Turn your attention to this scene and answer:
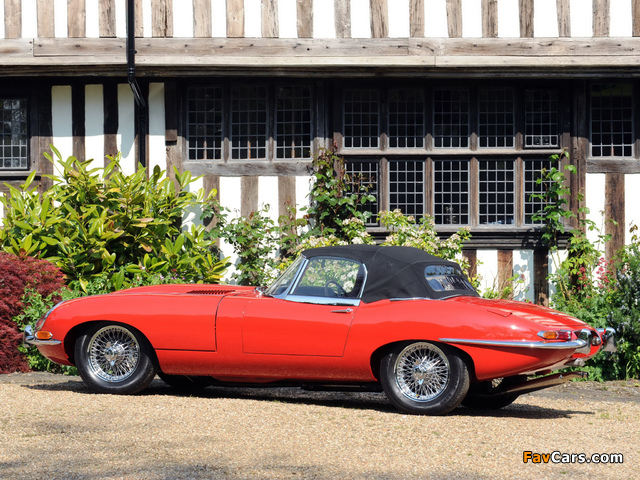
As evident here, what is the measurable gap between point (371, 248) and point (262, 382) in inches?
58.7

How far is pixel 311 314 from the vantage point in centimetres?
683

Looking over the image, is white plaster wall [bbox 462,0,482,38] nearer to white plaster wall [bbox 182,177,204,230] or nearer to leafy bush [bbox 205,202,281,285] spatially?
leafy bush [bbox 205,202,281,285]

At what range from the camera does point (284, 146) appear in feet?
38.9

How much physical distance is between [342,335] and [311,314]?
32 cm

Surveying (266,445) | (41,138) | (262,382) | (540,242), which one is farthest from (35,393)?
(540,242)

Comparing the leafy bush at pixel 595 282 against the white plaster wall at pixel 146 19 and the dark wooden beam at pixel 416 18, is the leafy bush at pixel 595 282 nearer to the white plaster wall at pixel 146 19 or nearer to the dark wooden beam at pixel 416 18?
the dark wooden beam at pixel 416 18

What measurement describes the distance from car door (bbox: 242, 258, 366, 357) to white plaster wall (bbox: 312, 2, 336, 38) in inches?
198

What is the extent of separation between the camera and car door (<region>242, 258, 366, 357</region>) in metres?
6.75

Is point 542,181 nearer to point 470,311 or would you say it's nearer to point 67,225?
point 470,311

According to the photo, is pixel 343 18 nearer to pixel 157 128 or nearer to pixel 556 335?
pixel 157 128

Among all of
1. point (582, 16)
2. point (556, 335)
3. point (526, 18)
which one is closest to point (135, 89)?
point (526, 18)

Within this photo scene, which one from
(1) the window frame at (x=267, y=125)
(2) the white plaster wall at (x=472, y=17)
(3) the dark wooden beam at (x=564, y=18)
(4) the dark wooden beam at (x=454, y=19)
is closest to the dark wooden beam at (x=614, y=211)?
(3) the dark wooden beam at (x=564, y=18)

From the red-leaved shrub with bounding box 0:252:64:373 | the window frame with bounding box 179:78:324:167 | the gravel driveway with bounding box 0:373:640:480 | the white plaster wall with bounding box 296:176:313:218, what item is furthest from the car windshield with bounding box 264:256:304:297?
the window frame with bounding box 179:78:324:167

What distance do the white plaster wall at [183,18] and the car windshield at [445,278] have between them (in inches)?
224
